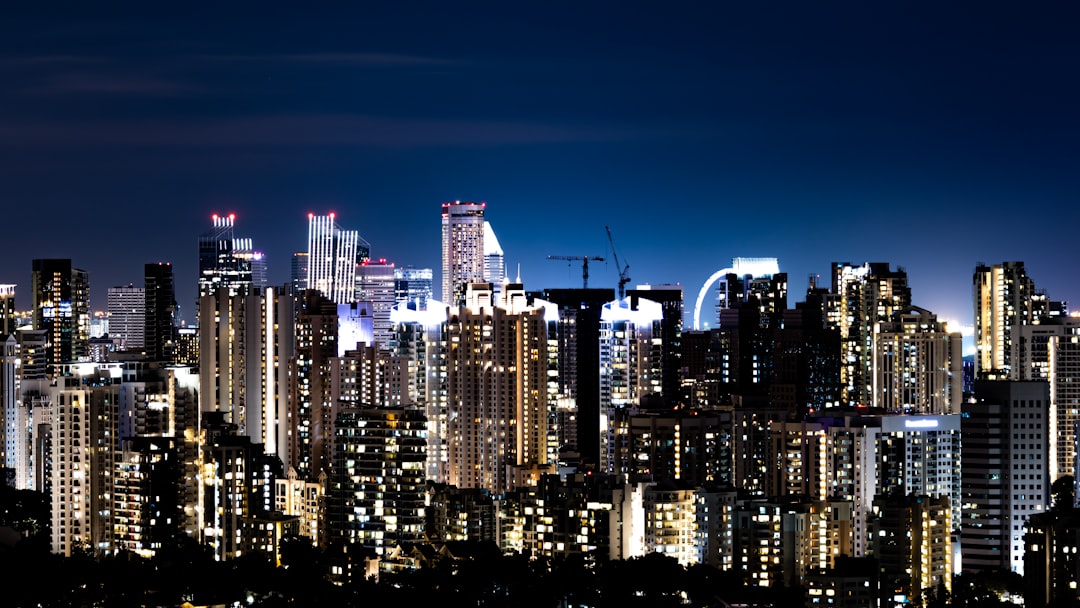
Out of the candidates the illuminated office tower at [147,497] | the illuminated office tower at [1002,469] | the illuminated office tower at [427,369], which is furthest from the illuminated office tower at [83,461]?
the illuminated office tower at [1002,469]

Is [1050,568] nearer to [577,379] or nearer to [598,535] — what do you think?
[598,535]

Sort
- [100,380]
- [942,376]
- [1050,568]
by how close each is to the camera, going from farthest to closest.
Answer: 1. [942,376]
2. [100,380]
3. [1050,568]

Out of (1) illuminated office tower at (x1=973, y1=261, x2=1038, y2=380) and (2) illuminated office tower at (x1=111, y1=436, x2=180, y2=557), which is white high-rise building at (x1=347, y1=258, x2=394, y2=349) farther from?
(2) illuminated office tower at (x1=111, y1=436, x2=180, y2=557)

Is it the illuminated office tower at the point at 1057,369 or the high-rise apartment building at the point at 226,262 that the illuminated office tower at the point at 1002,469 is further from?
the high-rise apartment building at the point at 226,262

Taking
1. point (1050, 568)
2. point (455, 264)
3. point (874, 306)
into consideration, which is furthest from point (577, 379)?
point (1050, 568)

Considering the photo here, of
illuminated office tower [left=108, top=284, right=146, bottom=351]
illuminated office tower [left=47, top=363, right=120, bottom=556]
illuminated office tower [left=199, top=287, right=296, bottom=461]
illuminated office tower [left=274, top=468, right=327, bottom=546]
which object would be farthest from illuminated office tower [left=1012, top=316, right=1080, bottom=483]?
illuminated office tower [left=108, top=284, right=146, bottom=351]

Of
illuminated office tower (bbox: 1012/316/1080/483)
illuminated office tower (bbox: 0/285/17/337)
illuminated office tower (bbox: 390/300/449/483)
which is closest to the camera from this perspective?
illuminated office tower (bbox: 1012/316/1080/483)

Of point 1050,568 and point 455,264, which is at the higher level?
point 455,264
